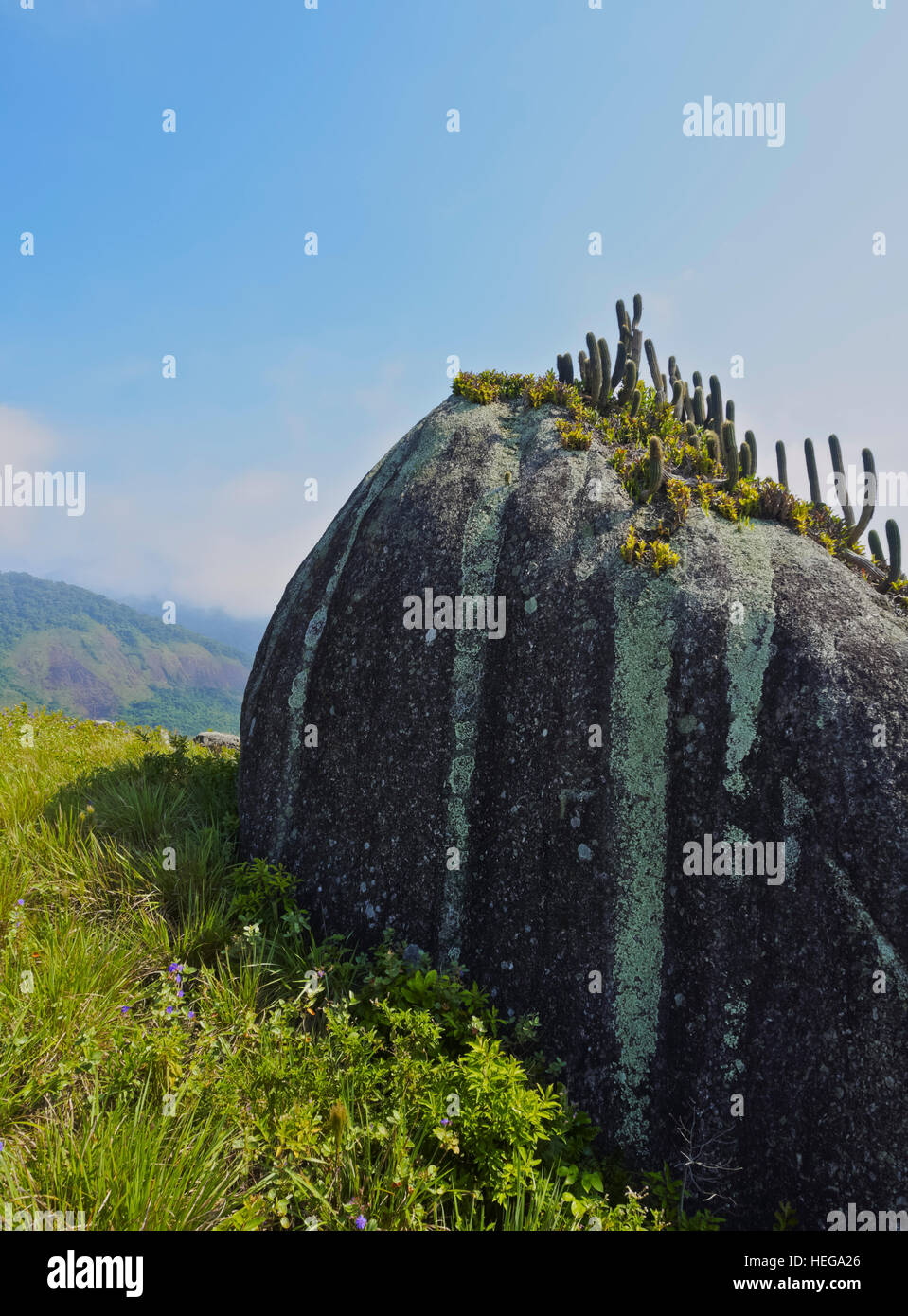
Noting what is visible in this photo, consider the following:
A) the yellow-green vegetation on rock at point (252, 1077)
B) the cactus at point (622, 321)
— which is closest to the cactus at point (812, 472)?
the cactus at point (622, 321)

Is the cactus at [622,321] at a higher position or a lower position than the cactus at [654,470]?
higher

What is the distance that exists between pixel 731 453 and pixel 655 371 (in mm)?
1741

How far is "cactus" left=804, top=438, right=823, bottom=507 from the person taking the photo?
582 centimetres

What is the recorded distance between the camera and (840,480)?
573 centimetres

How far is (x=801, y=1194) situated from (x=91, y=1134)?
12.2 feet

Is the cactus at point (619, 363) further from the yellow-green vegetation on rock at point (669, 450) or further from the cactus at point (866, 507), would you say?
the cactus at point (866, 507)

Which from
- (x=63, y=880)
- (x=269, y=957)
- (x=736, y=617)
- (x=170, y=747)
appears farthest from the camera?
(x=170, y=747)

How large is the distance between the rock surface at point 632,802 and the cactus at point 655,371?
5.01ft

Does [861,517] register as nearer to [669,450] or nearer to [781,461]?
[781,461]

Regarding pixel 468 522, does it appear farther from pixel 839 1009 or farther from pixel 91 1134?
pixel 91 1134

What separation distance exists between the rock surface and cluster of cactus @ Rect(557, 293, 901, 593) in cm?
63

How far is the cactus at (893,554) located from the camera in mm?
5234
